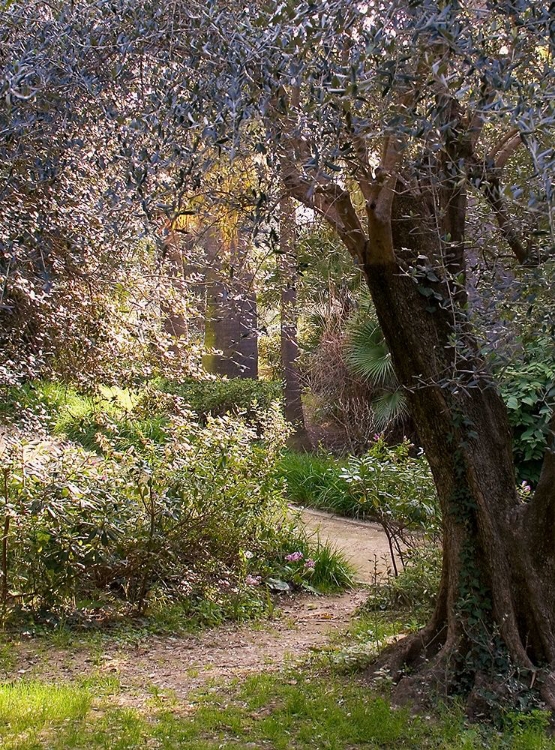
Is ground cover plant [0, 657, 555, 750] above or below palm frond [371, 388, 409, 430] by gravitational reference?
below

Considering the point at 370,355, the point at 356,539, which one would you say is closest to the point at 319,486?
the point at 356,539

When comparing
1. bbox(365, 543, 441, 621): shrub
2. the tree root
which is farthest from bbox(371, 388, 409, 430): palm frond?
the tree root

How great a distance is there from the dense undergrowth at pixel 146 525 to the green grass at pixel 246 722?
1.29m

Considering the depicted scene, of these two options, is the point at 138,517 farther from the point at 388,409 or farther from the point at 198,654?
the point at 388,409

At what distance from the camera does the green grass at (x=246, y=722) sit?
13.2 feet

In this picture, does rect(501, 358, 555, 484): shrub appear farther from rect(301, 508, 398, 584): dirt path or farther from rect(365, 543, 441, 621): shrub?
rect(365, 543, 441, 621): shrub

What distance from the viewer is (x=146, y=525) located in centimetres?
647

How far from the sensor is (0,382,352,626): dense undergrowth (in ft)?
19.3

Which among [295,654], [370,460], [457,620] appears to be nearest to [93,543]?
[295,654]

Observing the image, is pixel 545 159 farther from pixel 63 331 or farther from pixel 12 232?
pixel 63 331

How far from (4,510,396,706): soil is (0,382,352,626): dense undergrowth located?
0.99 feet

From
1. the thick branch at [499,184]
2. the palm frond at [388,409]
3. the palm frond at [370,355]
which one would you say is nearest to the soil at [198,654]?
the thick branch at [499,184]

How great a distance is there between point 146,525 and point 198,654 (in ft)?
3.76

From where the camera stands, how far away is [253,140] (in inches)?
133
